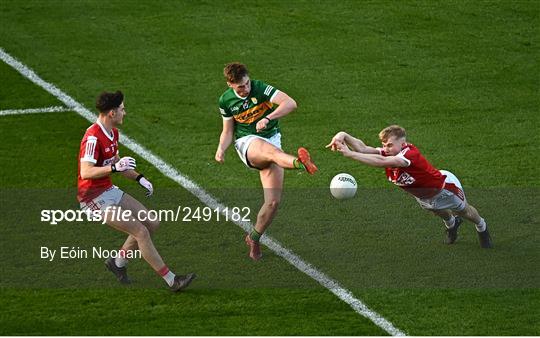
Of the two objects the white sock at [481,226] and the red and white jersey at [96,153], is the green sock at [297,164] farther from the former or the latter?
the white sock at [481,226]

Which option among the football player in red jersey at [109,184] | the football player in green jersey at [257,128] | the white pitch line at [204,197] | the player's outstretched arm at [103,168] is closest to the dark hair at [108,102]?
the football player in red jersey at [109,184]

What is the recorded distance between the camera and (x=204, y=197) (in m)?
15.0

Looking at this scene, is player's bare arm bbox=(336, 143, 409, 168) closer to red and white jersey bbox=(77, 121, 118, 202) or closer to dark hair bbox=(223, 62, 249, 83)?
dark hair bbox=(223, 62, 249, 83)

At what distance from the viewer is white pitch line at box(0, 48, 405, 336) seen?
1199cm

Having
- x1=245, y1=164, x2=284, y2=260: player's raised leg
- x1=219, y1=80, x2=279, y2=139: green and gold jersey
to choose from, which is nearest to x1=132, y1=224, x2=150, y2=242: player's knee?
x1=245, y1=164, x2=284, y2=260: player's raised leg

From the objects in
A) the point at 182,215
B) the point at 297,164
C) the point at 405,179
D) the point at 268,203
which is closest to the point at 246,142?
the point at 268,203

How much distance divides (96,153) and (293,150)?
15.7ft

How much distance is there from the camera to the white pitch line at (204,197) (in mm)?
11992

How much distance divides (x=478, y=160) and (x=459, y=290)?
3.86 metres

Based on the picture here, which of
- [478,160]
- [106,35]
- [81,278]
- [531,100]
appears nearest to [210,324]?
[81,278]

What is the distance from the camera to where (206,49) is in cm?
1984

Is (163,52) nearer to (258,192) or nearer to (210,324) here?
(258,192)

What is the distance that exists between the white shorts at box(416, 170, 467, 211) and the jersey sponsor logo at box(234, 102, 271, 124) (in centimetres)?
215

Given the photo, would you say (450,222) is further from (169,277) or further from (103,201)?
(103,201)
